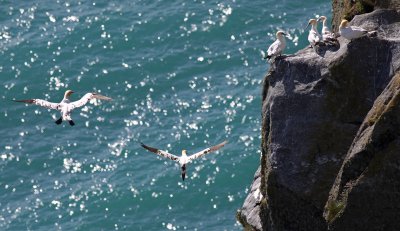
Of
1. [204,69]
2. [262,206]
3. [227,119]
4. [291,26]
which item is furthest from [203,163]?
[262,206]

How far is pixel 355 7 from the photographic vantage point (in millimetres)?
34031

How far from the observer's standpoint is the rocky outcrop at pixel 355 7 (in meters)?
32.2

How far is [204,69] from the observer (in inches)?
2608

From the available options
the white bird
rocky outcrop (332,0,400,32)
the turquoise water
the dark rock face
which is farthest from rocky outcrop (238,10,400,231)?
the turquoise water

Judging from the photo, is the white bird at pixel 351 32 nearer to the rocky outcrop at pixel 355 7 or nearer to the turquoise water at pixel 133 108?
the rocky outcrop at pixel 355 7

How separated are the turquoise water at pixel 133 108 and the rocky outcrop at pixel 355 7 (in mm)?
21818

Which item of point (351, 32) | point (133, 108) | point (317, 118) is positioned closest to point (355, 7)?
point (351, 32)

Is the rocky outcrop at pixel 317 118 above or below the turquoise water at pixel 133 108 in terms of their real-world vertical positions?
above

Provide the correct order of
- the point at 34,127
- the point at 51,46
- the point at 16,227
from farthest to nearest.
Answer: the point at 51,46 → the point at 34,127 → the point at 16,227

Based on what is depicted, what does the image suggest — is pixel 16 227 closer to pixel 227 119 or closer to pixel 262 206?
pixel 227 119

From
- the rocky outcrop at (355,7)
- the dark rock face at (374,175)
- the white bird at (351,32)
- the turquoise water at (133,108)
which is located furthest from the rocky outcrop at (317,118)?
the turquoise water at (133,108)

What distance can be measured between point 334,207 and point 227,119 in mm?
33464

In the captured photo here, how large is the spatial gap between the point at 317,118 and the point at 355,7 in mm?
5901

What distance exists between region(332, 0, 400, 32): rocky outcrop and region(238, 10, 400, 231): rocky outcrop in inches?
92.1
